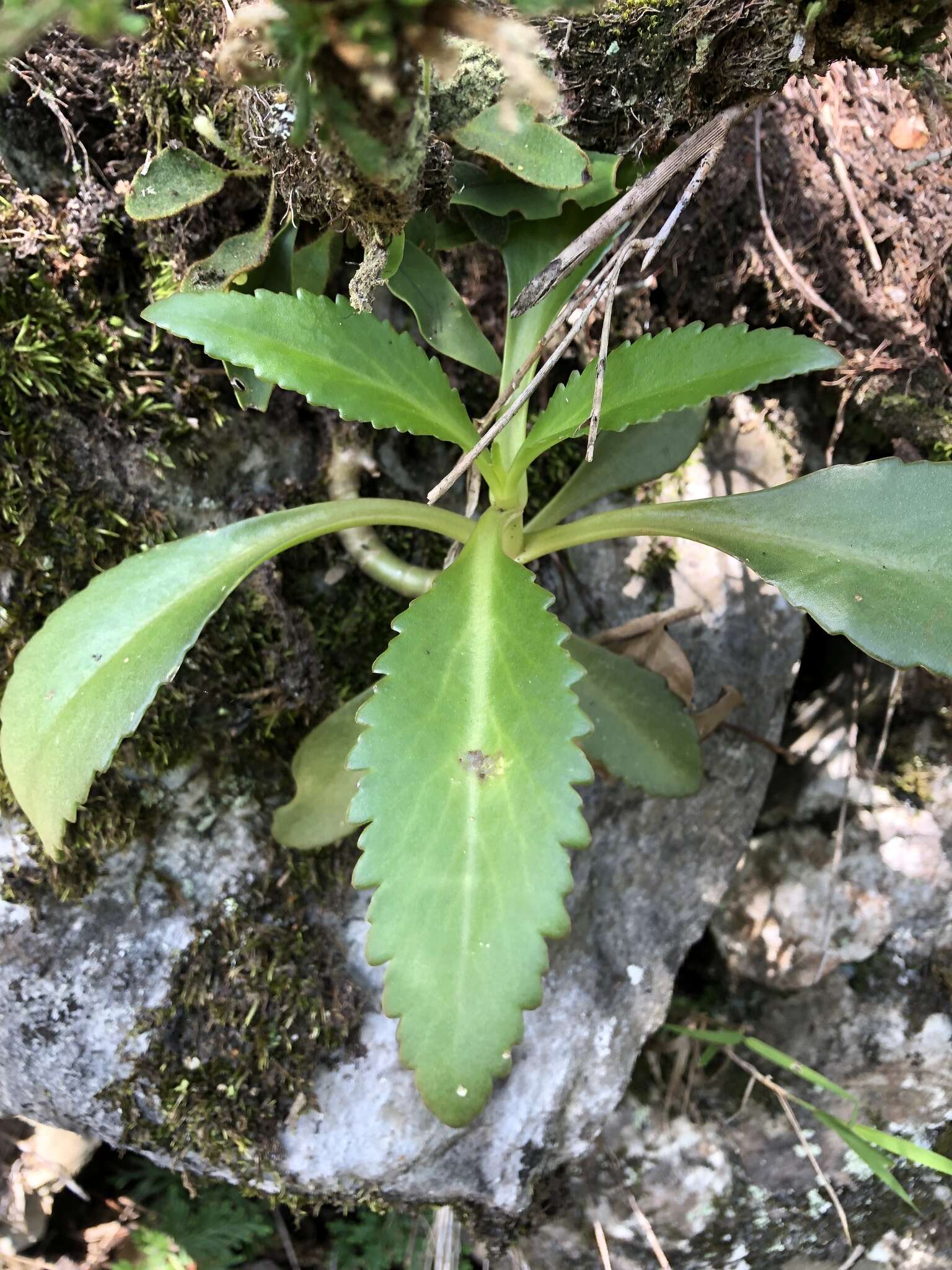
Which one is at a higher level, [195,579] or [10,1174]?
[195,579]

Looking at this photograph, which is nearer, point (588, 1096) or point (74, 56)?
point (74, 56)

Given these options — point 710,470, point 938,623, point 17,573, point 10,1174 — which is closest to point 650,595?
point 710,470

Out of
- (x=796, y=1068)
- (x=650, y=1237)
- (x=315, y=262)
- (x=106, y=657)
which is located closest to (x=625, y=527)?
(x=315, y=262)

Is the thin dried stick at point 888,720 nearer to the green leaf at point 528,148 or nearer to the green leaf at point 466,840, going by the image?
the green leaf at point 466,840

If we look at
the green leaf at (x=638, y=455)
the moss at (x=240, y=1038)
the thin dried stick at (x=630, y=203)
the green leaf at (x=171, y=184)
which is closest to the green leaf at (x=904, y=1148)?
the moss at (x=240, y=1038)

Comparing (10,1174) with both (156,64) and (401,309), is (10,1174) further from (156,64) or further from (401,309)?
(156,64)

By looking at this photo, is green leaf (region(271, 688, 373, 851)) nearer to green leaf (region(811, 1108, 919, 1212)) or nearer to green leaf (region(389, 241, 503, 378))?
green leaf (region(389, 241, 503, 378))
